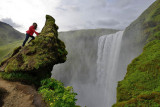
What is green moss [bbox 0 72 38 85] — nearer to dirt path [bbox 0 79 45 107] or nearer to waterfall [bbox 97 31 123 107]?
dirt path [bbox 0 79 45 107]

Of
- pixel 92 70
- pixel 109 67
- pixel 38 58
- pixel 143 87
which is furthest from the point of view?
pixel 92 70

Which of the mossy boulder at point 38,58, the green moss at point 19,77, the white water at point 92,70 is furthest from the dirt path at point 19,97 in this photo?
the white water at point 92,70

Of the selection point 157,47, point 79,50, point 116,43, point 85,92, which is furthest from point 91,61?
point 157,47

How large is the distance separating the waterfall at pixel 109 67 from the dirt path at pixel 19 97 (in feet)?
108

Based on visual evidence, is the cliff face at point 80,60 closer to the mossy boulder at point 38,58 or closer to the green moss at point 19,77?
the mossy boulder at point 38,58

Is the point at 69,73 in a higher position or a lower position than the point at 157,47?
higher

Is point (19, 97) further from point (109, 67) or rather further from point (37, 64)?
point (109, 67)

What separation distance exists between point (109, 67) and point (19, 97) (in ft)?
126

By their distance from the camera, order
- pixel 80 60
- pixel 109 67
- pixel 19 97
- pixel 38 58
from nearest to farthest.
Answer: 1. pixel 19 97
2. pixel 38 58
3. pixel 109 67
4. pixel 80 60

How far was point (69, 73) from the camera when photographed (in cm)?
6719

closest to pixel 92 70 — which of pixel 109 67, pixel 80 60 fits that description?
pixel 80 60

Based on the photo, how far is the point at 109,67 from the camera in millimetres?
41625

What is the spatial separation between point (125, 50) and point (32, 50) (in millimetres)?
33364

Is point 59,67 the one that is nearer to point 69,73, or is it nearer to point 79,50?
point 69,73
